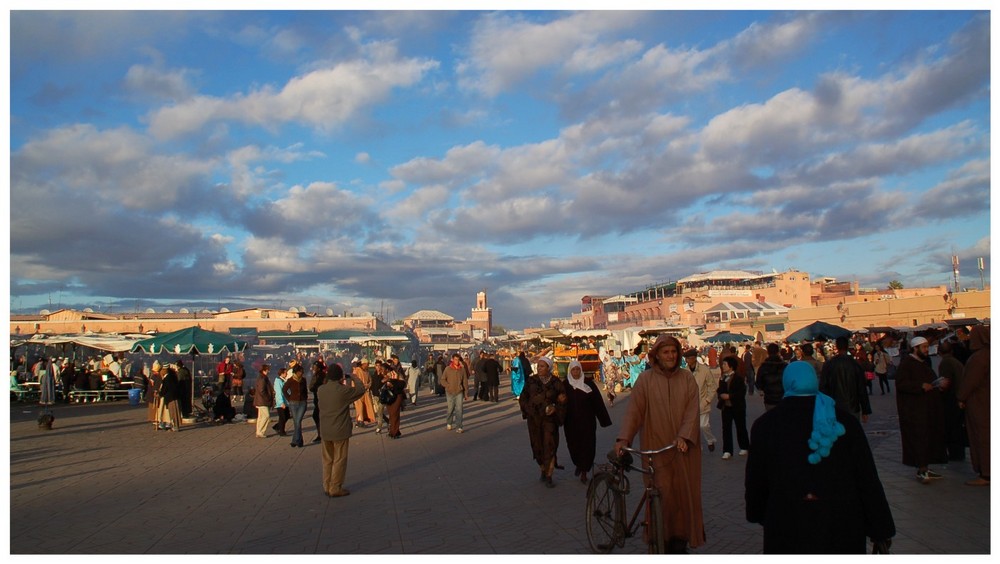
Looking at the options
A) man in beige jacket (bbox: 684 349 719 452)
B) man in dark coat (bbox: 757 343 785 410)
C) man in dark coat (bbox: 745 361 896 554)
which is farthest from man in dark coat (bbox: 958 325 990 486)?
man in dark coat (bbox: 745 361 896 554)

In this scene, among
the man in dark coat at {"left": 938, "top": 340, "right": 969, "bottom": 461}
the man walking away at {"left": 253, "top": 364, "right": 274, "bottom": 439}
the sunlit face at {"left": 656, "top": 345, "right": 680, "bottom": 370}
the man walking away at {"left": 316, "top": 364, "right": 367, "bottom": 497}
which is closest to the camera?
the sunlit face at {"left": 656, "top": 345, "right": 680, "bottom": 370}

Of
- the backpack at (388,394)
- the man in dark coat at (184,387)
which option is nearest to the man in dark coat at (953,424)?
the backpack at (388,394)

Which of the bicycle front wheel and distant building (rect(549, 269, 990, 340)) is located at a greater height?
distant building (rect(549, 269, 990, 340))

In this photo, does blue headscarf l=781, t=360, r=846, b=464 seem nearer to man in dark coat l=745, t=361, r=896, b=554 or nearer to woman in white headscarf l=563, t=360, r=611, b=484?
man in dark coat l=745, t=361, r=896, b=554

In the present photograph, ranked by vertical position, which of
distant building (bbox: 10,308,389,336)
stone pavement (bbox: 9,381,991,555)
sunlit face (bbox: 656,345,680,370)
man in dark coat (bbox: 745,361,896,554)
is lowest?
stone pavement (bbox: 9,381,991,555)

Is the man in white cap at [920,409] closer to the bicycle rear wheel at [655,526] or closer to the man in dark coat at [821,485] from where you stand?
the bicycle rear wheel at [655,526]

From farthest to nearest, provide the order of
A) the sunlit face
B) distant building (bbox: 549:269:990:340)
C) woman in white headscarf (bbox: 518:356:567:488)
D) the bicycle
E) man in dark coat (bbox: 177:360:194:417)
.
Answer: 1. distant building (bbox: 549:269:990:340)
2. man in dark coat (bbox: 177:360:194:417)
3. woman in white headscarf (bbox: 518:356:567:488)
4. the bicycle
5. the sunlit face

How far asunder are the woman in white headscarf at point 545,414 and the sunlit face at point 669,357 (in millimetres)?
3756

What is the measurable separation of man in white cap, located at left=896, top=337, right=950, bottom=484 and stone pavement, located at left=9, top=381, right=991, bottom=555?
32 cm

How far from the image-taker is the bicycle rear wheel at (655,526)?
521 centimetres

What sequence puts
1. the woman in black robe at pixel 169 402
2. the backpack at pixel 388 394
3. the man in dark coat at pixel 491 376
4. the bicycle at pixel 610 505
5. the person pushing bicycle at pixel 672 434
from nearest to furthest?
the person pushing bicycle at pixel 672 434, the bicycle at pixel 610 505, the backpack at pixel 388 394, the woman in black robe at pixel 169 402, the man in dark coat at pixel 491 376

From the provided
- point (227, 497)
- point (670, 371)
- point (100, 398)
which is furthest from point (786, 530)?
point (100, 398)

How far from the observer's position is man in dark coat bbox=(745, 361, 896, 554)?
12.5 feet

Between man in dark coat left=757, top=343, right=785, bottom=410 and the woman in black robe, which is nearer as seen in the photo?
man in dark coat left=757, top=343, right=785, bottom=410
